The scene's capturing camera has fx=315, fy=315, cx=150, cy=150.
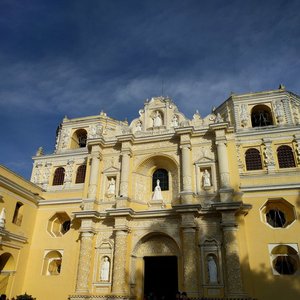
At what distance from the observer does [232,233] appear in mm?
15812

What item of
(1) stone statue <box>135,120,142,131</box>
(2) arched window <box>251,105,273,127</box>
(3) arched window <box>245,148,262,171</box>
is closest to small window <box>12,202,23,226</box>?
(1) stone statue <box>135,120,142,131</box>

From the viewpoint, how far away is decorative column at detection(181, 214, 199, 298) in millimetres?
15170

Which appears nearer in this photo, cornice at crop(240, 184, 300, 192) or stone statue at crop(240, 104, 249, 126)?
cornice at crop(240, 184, 300, 192)

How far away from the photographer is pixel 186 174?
17969 mm

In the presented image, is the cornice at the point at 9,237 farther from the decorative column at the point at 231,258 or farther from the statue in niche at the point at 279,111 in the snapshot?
the statue in niche at the point at 279,111

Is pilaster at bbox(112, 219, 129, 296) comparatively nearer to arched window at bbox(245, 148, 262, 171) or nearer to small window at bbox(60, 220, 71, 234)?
small window at bbox(60, 220, 71, 234)

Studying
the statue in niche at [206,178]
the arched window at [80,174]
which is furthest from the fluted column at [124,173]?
the statue in niche at [206,178]

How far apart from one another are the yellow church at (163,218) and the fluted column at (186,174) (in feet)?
0.25

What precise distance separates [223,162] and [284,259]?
5808 millimetres

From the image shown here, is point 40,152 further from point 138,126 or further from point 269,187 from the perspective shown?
point 269,187

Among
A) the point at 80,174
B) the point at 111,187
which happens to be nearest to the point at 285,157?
the point at 111,187

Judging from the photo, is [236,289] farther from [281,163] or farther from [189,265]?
[281,163]

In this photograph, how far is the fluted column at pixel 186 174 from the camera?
1723 cm

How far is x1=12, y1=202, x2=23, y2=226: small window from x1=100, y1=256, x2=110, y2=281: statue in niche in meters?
5.78
